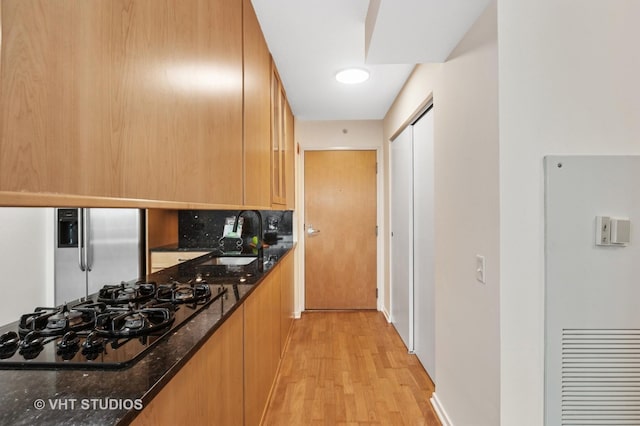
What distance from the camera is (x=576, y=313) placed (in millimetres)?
1307

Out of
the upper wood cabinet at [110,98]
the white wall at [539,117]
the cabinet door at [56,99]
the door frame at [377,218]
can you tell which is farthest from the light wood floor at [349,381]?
the cabinet door at [56,99]

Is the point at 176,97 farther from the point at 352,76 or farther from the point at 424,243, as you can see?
the point at 424,243

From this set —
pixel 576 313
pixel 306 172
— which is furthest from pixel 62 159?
pixel 306 172

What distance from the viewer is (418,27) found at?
1561 millimetres

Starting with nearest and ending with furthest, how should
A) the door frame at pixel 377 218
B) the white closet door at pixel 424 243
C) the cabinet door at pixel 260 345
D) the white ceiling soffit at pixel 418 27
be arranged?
the white ceiling soffit at pixel 418 27
the cabinet door at pixel 260 345
the white closet door at pixel 424 243
the door frame at pixel 377 218

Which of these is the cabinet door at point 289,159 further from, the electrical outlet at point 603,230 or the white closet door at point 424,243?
the electrical outlet at point 603,230

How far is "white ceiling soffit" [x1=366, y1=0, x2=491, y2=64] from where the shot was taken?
4.60ft

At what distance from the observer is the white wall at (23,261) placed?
0.84m

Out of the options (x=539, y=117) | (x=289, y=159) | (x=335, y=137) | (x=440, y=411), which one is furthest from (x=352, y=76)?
A: (x=440, y=411)

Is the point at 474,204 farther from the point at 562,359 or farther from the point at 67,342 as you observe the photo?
A: the point at 67,342

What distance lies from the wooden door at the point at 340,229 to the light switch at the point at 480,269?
2578 mm

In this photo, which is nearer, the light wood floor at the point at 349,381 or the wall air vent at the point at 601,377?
the wall air vent at the point at 601,377

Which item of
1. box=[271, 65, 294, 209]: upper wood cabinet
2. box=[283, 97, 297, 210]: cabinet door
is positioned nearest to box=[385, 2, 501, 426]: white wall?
box=[271, 65, 294, 209]: upper wood cabinet

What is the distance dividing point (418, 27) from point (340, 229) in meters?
2.76
